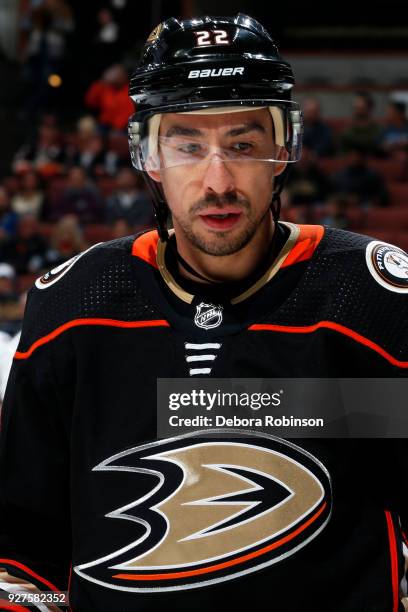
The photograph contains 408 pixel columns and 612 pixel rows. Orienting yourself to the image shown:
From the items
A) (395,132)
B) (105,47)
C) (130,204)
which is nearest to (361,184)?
(395,132)

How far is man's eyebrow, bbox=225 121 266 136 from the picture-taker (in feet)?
5.85

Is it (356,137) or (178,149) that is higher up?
(356,137)

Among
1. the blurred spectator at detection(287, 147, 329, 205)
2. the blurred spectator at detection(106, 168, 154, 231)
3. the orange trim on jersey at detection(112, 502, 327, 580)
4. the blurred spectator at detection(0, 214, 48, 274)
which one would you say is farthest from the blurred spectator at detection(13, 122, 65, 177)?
the orange trim on jersey at detection(112, 502, 327, 580)

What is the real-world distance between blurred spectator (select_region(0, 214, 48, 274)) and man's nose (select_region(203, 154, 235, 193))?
689 cm

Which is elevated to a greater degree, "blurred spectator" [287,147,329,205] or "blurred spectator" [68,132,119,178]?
"blurred spectator" [68,132,119,178]

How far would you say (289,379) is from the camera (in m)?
1.72

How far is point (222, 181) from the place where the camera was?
5.71ft

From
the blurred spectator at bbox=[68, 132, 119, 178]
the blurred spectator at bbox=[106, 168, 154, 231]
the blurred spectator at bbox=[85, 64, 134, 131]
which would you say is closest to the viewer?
the blurred spectator at bbox=[106, 168, 154, 231]

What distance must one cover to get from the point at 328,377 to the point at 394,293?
0.55 ft

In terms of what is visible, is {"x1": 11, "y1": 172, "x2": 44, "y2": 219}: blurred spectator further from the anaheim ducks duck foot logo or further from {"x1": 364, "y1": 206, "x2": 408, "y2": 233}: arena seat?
the anaheim ducks duck foot logo

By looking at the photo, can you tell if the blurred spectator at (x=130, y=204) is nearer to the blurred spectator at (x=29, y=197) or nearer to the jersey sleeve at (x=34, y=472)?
the blurred spectator at (x=29, y=197)

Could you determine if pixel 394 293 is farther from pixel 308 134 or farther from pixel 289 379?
pixel 308 134

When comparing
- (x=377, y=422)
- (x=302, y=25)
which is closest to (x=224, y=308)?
(x=377, y=422)

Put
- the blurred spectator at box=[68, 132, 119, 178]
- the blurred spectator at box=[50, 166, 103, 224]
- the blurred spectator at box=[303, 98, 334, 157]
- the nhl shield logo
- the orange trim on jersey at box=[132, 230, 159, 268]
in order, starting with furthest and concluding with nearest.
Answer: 1. the blurred spectator at box=[68, 132, 119, 178]
2. the blurred spectator at box=[303, 98, 334, 157]
3. the blurred spectator at box=[50, 166, 103, 224]
4. the orange trim on jersey at box=[132, 230, 159, 268]
5. the nhl shield logo
